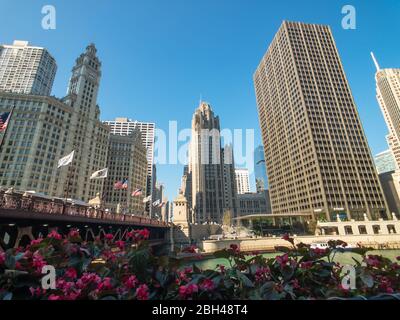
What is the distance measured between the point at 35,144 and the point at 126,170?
48.4m

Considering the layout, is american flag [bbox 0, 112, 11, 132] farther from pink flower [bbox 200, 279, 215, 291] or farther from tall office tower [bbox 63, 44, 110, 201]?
tall office tower [bbox 63, 44, 110, 201]

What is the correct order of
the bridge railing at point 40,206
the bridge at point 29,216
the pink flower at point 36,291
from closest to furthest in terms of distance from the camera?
1. the pink flower at point 36,291
2. the bridge railing at point 40,206
3. the bridge at point 29,216

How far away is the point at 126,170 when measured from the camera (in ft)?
410

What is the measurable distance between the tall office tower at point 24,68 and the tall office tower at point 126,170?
73.1m

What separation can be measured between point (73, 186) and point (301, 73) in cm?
11652

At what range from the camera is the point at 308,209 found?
90.7m

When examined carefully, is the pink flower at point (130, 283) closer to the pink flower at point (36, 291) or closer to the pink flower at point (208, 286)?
the pink flower at point (208, 286)

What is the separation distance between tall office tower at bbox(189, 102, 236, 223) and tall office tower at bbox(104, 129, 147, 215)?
4009 centimetres

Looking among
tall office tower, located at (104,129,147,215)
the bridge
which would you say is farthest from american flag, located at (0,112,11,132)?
tall office tower, located at (104,129,147,215)

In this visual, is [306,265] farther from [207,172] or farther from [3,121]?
[207,172]

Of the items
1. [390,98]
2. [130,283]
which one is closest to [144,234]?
[130,283]

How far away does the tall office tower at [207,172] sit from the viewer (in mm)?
153125

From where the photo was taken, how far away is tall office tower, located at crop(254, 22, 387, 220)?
85875mm

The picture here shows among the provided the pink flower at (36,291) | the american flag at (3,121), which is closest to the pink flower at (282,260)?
the pink flower at (36,291)
